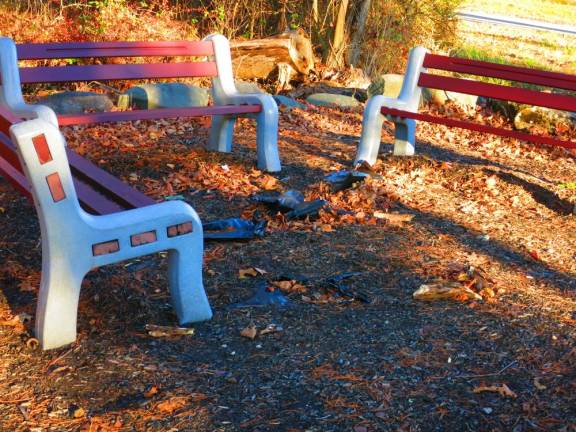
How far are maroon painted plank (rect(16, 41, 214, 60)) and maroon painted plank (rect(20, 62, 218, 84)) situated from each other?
9cm

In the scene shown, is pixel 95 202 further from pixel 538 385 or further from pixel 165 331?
pixel 538 385

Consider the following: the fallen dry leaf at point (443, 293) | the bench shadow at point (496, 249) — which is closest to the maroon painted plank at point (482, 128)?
the bench shadow at point (496, 249)

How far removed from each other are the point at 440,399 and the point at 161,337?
1252mm

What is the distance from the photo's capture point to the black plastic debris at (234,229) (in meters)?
4.68

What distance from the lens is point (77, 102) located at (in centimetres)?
827

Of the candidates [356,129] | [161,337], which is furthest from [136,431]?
[356,129]

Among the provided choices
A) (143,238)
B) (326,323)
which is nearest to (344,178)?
(326,323)

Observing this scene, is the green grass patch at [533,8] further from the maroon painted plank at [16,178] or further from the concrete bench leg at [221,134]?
the maroon painted plank at [16,178]

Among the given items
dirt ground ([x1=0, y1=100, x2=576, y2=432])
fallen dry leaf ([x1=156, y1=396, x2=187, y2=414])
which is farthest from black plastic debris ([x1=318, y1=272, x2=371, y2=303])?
fallen dry leaf ([x1=156, y1=396, x2=187, y2=414])

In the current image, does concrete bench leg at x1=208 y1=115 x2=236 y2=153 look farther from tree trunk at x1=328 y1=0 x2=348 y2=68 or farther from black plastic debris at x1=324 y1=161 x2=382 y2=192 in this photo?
tree trunk at x1=328 y1=0 x2=348 y2=68

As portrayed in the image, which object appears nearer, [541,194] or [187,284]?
[187,284]

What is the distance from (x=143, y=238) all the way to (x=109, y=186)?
0.60 m

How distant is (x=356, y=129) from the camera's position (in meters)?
8.39

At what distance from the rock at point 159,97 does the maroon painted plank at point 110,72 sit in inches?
89.9
